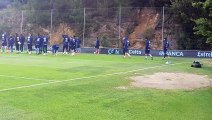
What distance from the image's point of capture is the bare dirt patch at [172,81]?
1722cm

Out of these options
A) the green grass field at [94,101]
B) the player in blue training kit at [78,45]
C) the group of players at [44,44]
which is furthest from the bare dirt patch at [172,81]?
the player in blue training kit at [78,45]

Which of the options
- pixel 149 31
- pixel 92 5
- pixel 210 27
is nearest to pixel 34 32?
pixel 92 5

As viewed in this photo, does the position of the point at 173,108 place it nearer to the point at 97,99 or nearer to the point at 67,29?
the point at 97,99

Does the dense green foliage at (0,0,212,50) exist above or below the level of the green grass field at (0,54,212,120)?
above

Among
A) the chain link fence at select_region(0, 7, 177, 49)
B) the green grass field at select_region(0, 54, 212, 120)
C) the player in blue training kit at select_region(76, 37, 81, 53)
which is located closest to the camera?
the green grass field at select_region(0, 54, 212, 120)

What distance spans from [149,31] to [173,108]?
35071 millimetres

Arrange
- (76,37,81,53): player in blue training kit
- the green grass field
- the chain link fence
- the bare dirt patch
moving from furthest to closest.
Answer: the chain link fence, (76,37,81,53): player in blue training kit, the bare dirt patch, the green grass field

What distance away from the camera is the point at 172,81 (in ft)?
61.9

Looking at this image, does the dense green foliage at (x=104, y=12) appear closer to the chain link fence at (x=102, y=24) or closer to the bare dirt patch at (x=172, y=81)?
the chain link fence at (x=102, y=24)

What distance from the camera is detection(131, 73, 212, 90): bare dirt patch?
1722cm


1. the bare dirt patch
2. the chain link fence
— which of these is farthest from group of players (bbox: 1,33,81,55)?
the bare dirt patch

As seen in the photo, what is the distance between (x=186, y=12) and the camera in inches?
1778

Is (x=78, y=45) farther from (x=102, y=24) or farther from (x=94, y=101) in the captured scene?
(x=94, y=101)

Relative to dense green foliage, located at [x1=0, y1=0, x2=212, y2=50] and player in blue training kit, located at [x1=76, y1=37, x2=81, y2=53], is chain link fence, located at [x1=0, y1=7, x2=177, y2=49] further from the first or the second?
player in blue training kit, located at [x1=76, y1=37, x2=81, y2=53]
